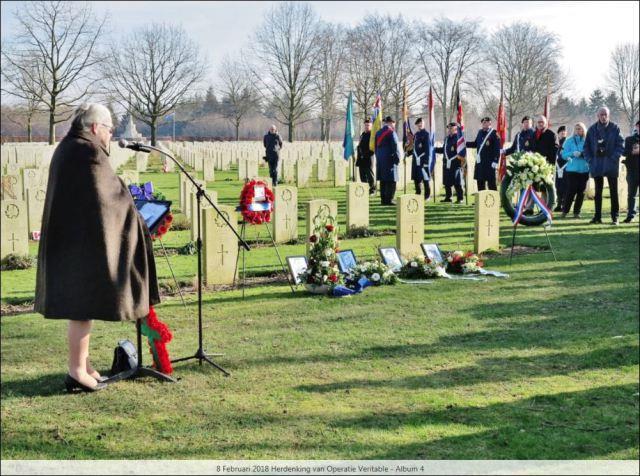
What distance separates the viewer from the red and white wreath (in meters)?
8.54

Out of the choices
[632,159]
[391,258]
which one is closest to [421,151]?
[632,159]

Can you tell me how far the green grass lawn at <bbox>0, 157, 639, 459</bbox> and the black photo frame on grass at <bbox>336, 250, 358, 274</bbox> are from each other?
548mm

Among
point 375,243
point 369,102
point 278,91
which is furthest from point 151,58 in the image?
point 369,102

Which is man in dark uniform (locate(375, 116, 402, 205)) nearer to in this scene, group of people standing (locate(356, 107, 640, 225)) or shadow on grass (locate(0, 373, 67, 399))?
group of people standing (locate(356, 107, 640, 225))

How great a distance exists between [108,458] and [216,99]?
26.5 ft

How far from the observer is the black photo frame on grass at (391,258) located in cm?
959

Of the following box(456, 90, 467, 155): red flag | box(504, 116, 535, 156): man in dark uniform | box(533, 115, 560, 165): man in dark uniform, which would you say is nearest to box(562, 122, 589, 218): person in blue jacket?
box(533, 115, 560, 165): man in dark uniform

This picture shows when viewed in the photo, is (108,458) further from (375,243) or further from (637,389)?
(375,243)

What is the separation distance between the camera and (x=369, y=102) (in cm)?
1809

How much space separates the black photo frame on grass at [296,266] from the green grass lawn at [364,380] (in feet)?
0.83

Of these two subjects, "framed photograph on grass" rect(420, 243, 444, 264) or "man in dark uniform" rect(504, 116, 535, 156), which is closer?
"framed photograph on grass" rect(420, 243, 444, 264)

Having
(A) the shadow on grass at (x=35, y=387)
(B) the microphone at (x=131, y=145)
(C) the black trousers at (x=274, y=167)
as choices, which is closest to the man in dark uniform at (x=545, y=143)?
(C) the black trousers at (x=274, y=167)

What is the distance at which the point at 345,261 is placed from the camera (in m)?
9.16

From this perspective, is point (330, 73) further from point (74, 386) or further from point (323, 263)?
point (74, 386)
